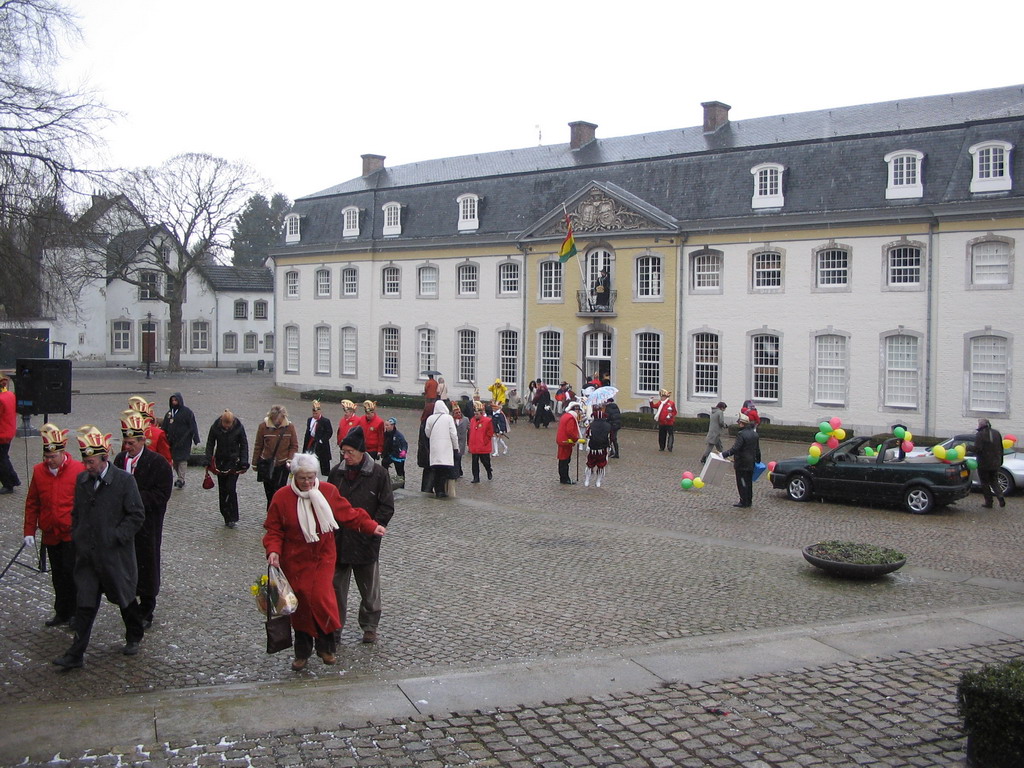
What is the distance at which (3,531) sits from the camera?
13.2 m

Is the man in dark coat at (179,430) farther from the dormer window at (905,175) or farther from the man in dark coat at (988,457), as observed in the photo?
the dormer window at (905,175)

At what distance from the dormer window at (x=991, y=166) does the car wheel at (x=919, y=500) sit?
16.2 metres

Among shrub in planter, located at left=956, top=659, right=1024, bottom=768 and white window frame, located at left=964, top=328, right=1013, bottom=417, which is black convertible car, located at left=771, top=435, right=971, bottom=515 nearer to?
shrub in planter, located at left=956, top=659, right=1024, bottom=768

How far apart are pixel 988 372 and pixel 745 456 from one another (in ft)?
54.5

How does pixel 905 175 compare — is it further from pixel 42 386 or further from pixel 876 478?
pixel 42 386

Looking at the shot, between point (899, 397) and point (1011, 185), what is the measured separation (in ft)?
23.5

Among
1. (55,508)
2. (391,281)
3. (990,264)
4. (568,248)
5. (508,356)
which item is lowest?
(55,508)

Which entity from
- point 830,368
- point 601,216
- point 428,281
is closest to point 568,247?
point 601,216

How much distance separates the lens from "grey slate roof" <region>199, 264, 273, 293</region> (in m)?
69.2

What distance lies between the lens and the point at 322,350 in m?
47.8

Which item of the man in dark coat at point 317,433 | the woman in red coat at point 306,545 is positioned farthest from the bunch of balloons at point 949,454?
the woman in red coat at point 306,545

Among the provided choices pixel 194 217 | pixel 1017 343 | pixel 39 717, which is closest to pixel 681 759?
pixel 39 717

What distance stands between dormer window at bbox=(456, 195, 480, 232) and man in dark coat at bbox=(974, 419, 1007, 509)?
87.7 feet

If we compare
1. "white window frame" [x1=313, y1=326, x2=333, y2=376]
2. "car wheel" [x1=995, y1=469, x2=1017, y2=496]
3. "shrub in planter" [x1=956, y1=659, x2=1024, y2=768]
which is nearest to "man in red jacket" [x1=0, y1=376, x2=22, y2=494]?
"shrub in planter" [x1=956, y1=659, x2=1024, y2=768]
